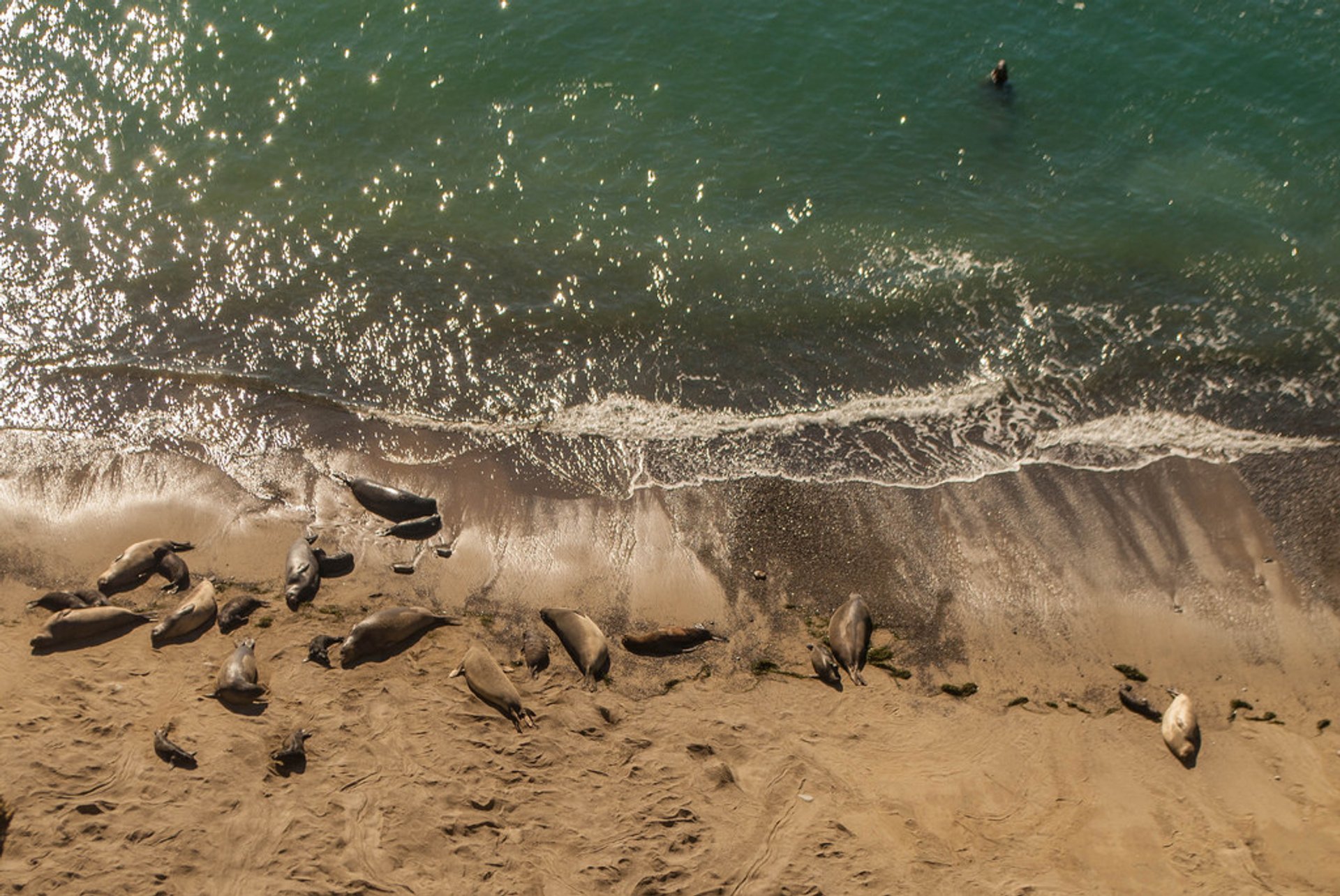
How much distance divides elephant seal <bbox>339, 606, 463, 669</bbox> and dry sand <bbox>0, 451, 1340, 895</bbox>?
183mm

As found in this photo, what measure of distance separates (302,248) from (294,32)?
4714mm

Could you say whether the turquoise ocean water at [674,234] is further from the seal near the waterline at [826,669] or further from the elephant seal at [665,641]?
the seal near the waterline at [826,669]

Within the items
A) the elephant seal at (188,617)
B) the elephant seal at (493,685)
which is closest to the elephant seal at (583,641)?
the elephant seal at (493,685)

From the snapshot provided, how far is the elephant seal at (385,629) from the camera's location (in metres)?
8.23

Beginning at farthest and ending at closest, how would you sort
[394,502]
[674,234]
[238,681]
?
1. [674,234]
2. [394,502]
3. [238,681]

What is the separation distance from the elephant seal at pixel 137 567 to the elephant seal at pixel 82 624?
0.32 meters

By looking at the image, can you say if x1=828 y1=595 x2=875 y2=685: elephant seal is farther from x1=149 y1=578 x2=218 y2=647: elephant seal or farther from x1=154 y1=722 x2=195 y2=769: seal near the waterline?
x1=149 y1=578 x2=218 y2=647: elephant seal

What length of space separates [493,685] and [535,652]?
0.50m

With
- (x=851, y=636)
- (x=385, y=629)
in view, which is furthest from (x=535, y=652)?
(x=851, y=636)

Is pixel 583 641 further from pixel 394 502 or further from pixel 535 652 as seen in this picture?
pixel 394 502

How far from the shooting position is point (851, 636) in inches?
336

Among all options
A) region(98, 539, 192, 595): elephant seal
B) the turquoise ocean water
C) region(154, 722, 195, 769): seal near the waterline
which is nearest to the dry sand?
region(154, 722, 195, 769): seal near the waterline

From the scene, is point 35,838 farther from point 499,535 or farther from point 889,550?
point 889,550

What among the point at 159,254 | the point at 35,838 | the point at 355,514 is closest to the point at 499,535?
the point at 355,514
